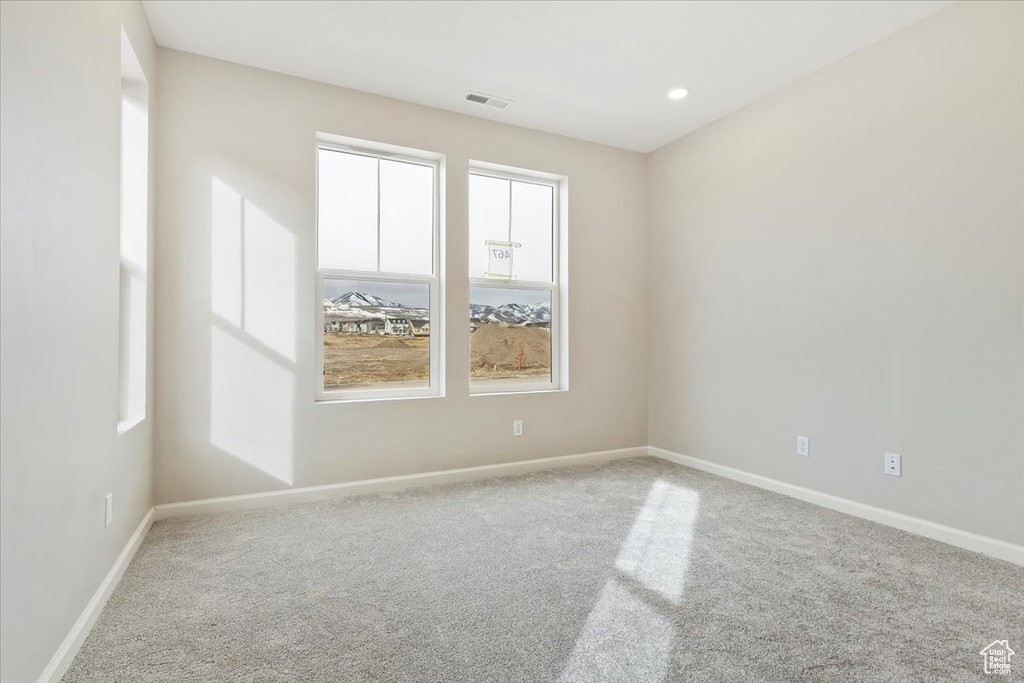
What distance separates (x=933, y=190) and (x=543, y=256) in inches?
98.6

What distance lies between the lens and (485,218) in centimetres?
394

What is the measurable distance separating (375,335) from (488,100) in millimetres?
1825

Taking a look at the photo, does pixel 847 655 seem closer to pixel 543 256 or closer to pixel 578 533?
pixel 578 533

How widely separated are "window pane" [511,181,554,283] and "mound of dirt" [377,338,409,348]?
3.54 ft

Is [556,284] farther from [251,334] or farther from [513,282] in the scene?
[251,334]

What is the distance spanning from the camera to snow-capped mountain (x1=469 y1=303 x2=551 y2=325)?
391 cm

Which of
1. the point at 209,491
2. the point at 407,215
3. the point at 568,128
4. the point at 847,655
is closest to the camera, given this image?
the point at 847,655

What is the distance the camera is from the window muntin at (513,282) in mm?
3910

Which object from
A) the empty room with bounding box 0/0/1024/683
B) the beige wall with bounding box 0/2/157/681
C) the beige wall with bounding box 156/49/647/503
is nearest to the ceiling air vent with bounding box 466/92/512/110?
the empty room with bounding box 0/0/1024/683

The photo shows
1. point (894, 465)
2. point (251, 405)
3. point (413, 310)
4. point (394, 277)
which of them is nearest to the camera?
point (894, 465)

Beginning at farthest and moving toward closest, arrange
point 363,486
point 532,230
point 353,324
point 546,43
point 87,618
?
point 532,230, point 353,324, point 363,486, point 546,43, point 87,618

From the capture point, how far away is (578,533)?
2648 mm

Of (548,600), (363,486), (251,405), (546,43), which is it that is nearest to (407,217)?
(546,43)

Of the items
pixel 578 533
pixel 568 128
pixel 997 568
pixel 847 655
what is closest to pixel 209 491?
pixel 578 533
